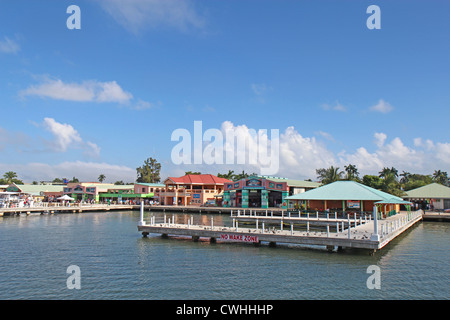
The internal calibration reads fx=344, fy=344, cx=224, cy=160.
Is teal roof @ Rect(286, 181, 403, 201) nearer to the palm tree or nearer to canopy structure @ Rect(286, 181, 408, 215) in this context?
canopy structure @ Rect(286, 181, 408, 215)

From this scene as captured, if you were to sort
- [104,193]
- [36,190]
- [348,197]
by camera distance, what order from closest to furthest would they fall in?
[348,197] → [104,193] → [36,190]

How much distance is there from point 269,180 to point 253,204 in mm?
6675

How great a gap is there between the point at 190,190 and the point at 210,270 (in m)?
58.2

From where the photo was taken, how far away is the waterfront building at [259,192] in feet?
202

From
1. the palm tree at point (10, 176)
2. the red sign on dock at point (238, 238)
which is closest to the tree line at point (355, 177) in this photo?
the palm tree at point (10, 176)

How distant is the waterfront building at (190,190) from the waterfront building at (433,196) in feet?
116

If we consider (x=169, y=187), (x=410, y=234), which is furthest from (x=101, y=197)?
(x=410, y=234)

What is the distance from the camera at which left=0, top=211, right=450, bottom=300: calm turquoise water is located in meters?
14.5

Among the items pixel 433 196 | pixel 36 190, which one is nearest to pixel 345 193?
pixel 433 196

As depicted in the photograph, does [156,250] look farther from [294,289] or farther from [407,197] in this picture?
[407,197]

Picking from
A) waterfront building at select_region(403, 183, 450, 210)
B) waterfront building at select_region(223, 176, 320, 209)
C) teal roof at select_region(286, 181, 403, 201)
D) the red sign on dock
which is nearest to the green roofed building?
teal roof at select_region(286, 181, 403, 201)

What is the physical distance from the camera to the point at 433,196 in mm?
54531

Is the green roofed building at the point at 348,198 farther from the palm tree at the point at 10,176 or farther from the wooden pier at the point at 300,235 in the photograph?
the palm tree at the point at 10,176

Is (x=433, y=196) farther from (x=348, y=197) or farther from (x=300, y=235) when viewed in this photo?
Answer: (x=300, y=235)
